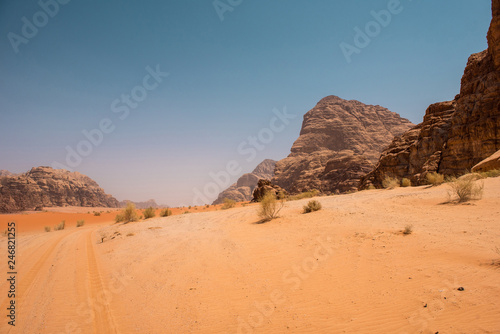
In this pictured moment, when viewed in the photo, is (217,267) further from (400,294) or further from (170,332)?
(400,294)

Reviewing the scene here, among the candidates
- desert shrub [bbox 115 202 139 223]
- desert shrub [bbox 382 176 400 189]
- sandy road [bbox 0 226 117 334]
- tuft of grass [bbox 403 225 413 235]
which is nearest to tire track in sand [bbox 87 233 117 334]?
sandy road [bbox 0 226 117 334]

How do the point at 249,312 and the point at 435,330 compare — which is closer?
the point at 435,330

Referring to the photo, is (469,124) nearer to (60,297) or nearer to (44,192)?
(60,297)

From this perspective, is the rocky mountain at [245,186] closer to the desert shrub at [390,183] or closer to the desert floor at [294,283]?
the desert shrub at [390,183]

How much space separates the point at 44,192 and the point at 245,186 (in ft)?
247

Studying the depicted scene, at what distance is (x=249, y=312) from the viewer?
3.27m

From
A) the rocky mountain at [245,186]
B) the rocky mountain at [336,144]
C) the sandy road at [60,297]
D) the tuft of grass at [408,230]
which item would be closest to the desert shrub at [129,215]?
the sandy road at [60,297]

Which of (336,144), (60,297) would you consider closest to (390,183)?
(60,297)

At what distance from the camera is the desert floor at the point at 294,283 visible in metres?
2.84

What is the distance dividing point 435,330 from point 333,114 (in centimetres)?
11285

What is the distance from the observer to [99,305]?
12.7ft

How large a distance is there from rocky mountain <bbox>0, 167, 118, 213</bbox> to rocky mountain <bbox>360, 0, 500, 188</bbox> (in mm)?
59694

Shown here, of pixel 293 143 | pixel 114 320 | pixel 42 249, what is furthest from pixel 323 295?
pixel 293 143

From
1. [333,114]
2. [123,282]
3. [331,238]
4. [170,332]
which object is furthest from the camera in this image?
[333,114]
